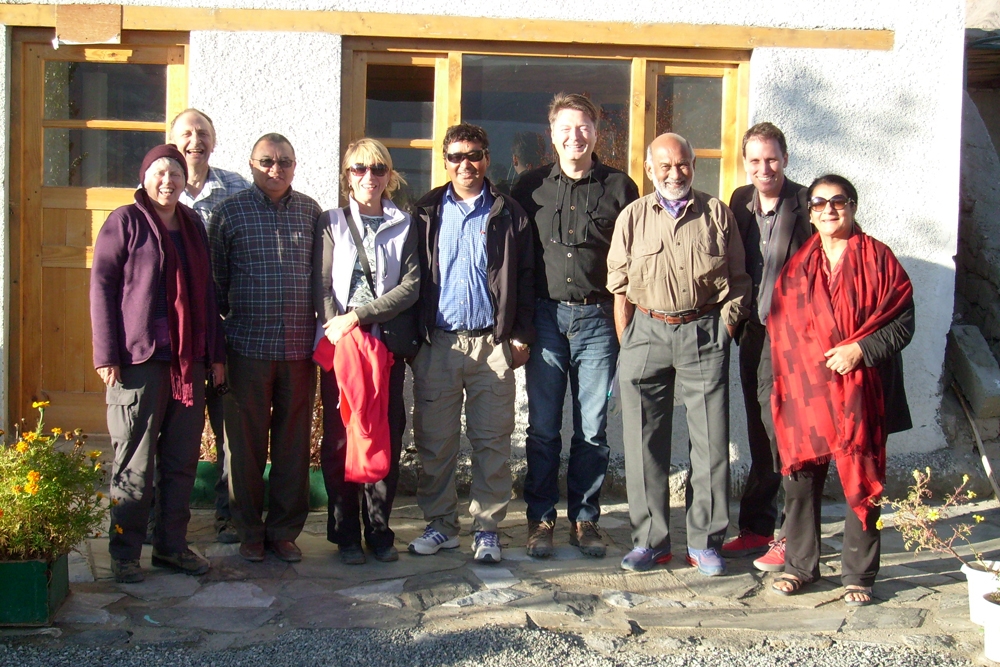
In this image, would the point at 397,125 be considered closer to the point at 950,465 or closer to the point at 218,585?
the point at 218,585

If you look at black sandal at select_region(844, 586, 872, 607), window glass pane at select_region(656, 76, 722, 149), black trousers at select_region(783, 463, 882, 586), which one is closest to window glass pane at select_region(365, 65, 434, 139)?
window glass pane at select_region(656, 76, 722, 149)

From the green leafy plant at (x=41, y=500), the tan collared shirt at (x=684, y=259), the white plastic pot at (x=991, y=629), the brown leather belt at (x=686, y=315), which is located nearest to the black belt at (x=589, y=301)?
the tan collared shirt at (x=684, y=259)

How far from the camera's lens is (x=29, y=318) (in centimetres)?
538

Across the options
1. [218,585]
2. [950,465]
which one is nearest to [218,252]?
[218,585]

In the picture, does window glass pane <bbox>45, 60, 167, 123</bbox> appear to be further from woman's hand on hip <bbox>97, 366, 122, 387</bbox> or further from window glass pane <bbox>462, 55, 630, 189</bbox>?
woman's hand on hip <bbox>97, 366, 122, 387</bbox>

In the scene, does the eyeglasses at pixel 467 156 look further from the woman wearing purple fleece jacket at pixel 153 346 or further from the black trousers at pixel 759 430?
the black trousers at pixel 759 430

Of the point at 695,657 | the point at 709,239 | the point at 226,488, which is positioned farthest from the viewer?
the point at 226,488

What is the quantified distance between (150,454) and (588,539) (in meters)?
1.94

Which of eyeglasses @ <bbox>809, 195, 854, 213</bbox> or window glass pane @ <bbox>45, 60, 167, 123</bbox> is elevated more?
window glass pane @ <bbox>45, 60, 167, 123</bbox>

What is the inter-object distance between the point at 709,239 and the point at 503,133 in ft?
6.26

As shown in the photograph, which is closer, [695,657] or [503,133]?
[695,657]

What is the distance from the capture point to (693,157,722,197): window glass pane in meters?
5.53

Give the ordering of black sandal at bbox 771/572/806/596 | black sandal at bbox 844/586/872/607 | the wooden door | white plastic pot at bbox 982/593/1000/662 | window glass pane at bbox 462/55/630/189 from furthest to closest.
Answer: window glass pane at bbox 462/55/630/189 → the wooden door → black sandal at bbox 771/572/806/596 → black sandal at bbox 844/586/872/607 → white plastic pot at bbox 982/593/1000/662

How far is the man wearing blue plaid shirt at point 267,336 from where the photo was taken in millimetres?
3939
